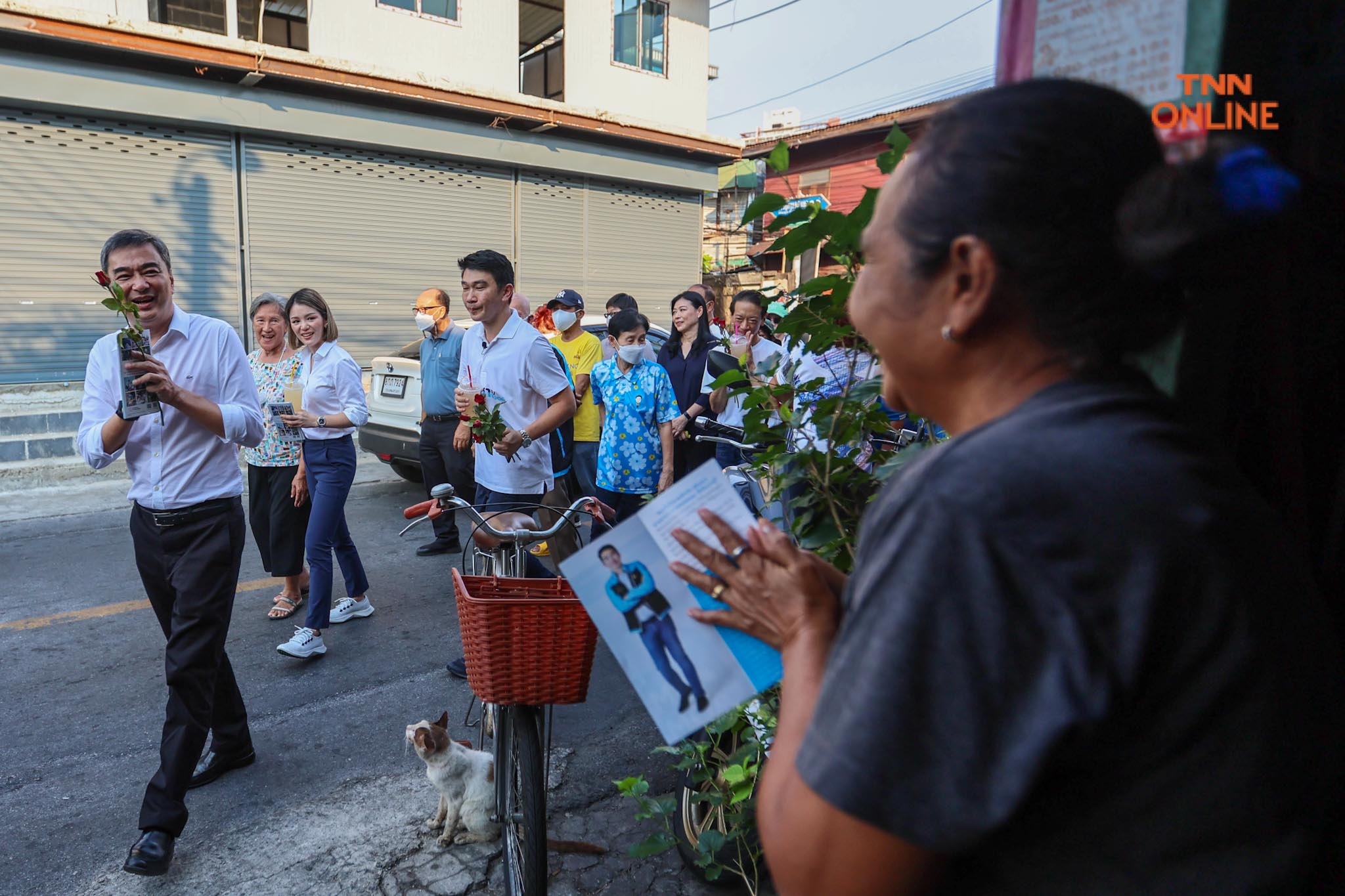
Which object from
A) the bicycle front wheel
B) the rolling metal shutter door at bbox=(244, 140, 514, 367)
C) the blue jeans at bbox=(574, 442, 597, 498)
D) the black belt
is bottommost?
the bicycle front wheel

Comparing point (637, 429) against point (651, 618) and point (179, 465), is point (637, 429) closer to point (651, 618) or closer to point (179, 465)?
point (179, 465)

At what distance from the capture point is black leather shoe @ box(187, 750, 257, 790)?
3645 mm

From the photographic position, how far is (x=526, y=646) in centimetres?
245

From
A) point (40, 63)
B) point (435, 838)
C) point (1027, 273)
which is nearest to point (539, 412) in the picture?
point (435, 838)

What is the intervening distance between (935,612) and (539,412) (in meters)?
4.04

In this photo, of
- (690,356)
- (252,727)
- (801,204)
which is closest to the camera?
(801,204)

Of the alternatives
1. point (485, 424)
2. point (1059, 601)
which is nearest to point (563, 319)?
point (485, 424)

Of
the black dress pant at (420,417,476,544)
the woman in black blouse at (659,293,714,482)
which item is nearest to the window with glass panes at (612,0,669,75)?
the woman in black blouse at (659,293,714,482)

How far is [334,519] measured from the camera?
17.5ft

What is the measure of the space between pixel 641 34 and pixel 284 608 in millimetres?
14060

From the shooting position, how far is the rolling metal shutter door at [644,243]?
16.3 metres

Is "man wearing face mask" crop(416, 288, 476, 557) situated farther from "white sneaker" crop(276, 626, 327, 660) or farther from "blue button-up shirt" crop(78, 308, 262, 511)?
"blue button-up shirt" crop(78, 308, 262, 511)

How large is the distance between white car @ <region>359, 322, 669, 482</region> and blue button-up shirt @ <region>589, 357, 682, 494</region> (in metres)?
2.61

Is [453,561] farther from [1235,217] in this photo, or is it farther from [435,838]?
[1235,217]
